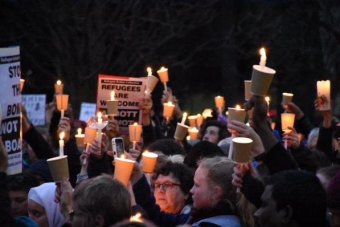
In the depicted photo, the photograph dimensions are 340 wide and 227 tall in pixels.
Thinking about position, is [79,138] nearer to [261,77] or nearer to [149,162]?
[149,162]

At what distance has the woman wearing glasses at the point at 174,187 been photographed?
680cm

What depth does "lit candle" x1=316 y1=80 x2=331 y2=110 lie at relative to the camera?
838 cm

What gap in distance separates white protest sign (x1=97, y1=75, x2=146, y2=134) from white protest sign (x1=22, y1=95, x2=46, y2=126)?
33.1ft

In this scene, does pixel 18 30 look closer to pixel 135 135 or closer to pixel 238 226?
pixel 135 135

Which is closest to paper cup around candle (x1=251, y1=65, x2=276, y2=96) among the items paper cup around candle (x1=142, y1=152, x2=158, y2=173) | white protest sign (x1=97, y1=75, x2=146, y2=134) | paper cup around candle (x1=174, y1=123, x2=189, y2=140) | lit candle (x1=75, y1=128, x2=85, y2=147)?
paper cup around candle (x1=142, y1=152, x2=158, y2=173)

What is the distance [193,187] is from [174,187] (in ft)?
3.09

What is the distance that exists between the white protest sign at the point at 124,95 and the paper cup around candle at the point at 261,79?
3.53m

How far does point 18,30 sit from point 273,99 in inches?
444

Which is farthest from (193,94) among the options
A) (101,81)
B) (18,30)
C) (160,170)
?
(160,170)

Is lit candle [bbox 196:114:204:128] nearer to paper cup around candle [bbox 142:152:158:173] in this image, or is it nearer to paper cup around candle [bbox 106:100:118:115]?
paper cup around candle [bbox 106:100:118:115]

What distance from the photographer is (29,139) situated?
864 centimetres

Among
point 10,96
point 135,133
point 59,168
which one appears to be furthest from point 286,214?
point 135,133

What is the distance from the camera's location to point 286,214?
15.6 feet

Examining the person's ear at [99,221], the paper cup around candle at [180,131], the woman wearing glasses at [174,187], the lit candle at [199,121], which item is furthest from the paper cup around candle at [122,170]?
the lit candle at [199,121]
